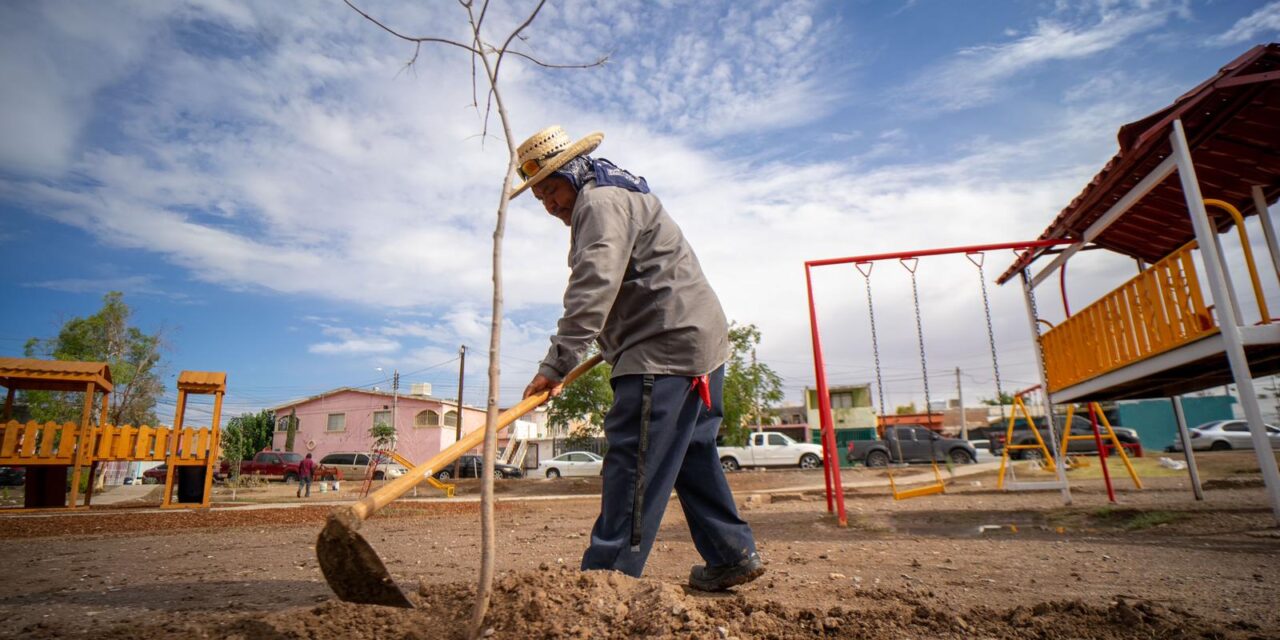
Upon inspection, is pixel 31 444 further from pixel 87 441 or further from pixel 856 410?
pixel 856 410

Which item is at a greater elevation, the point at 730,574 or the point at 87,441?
the point at 87,441

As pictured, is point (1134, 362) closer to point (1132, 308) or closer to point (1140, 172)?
point (1132, 308)

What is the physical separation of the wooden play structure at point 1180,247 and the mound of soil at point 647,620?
10.7ft

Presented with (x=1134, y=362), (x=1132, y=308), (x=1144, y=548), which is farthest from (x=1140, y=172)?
(x=1144, y=548)

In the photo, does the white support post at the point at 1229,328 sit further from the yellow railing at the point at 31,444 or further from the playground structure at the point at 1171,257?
the yellow railing at the point at 31,444

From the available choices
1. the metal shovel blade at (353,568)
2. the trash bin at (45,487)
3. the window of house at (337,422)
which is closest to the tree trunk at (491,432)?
the metal shovel blade at (353,568)

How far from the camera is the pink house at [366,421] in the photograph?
131 ft

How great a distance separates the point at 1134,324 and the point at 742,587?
4964 millimetres

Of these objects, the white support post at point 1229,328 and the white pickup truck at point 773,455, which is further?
the white pickup truck at point 773,455

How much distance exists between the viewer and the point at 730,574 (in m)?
2.68

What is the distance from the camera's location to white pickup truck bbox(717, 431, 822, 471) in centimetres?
2445

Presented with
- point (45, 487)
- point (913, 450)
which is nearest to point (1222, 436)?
point (913, 450)

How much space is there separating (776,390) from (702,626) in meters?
21.0

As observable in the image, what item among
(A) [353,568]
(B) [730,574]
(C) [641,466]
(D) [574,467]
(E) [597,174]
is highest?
(E) [597,174]
